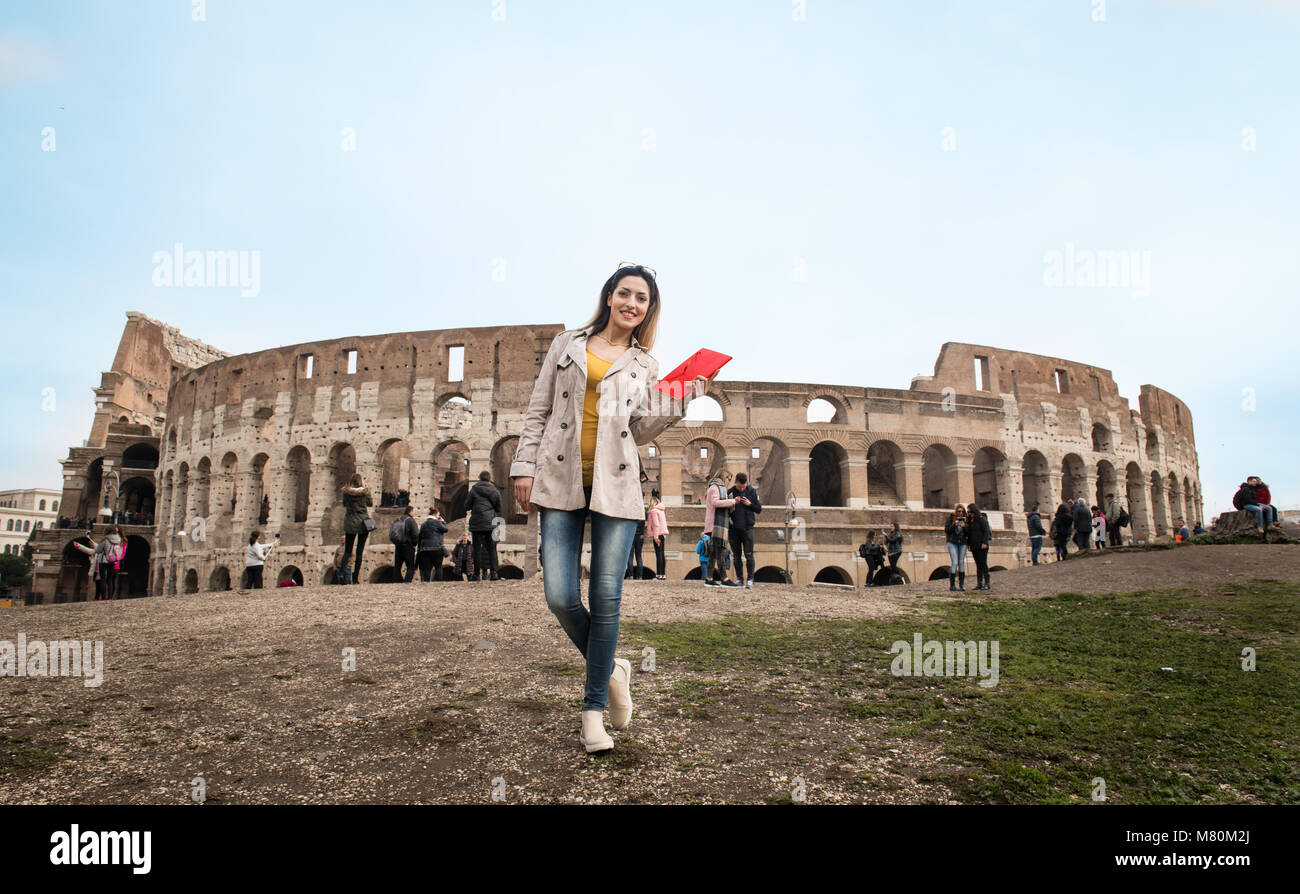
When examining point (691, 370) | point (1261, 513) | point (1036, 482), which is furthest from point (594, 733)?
point (1036, 482)

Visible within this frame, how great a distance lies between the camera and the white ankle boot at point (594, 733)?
3039 millimetres

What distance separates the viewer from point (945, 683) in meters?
4.65

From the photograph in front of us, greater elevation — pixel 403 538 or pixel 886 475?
pixel 886 475

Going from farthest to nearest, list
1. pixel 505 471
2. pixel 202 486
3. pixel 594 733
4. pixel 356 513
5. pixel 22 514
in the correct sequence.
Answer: pixel 22 514 < pixel 202 486 < pixel 505 471 < pixel 356 513 < pixel 594 733

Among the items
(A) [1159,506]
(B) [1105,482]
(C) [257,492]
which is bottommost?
(A) [1159,506]

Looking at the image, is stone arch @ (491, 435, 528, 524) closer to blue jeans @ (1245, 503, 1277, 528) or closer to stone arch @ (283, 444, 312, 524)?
stone arch @ (283, 444, 312, 524)

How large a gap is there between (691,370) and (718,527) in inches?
356

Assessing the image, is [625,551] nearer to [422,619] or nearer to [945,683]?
[945,683]

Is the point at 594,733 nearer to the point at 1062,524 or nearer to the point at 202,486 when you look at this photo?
the point at 1062,524

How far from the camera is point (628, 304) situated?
11.4ft

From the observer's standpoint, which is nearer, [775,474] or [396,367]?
[396,367]

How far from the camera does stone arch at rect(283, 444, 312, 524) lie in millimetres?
26531

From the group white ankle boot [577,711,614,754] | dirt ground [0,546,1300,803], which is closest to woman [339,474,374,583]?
dirt ground [0,546,1300,803]

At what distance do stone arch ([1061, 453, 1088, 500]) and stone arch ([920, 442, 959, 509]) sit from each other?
467cm
